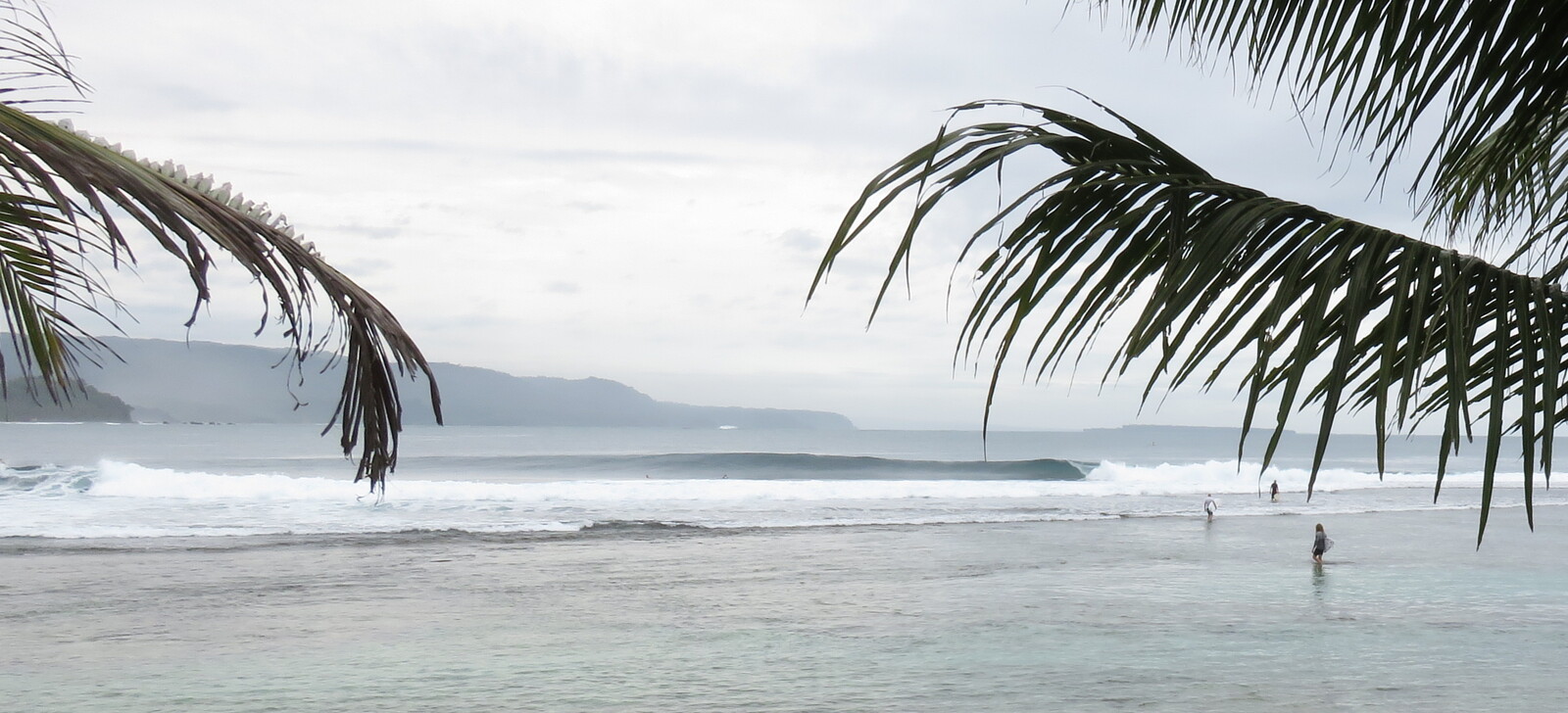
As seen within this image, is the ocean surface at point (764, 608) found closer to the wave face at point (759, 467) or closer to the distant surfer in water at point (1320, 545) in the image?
the distant surfer in water at point (1320, 545)

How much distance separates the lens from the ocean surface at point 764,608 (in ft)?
30.6

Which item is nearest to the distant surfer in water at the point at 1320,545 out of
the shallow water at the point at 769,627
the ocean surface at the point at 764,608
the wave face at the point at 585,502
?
A: the shallow water at the point at 769,627

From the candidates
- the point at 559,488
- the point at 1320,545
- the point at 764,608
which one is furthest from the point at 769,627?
the point at 559,488

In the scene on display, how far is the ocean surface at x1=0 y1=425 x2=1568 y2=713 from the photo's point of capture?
932cm

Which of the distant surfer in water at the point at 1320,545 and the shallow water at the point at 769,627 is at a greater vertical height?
the distant surfer in water at the point at 1320,545

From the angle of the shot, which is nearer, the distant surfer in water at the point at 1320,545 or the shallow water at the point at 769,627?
the shallow water at the point at 769,627

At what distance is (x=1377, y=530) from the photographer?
24.7 meters

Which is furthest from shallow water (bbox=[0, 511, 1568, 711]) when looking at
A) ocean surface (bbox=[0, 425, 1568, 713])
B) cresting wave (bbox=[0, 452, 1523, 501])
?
cresting wave (bbox=[0, 452, 1523, 501])

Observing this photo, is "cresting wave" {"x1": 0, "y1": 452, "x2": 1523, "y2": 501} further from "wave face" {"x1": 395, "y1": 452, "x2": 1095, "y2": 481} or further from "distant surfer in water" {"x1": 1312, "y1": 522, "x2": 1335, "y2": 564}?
"distant surfer in water" {"x1": 1312, "y1": 522, "x2": 1335, "y2": 564}

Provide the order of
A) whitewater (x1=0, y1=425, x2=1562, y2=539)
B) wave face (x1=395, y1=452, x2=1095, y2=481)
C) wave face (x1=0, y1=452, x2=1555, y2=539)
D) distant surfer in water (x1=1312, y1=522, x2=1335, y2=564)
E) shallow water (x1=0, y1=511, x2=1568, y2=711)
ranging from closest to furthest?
shallow water (x1=0, y1=511, x2=1568, y2=711)
distant surfer in water (x1=1312, y1=522, x2=1335, y2=564)
wave face (x1=0, y1=452, x2=1555, y2=539)
whitewater (x1=0, y1=425, x2=1562, y2=539)
wave face (x1=395, y1=452, x2=1095, y2=481)

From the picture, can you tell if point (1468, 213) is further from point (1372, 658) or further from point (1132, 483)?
point (1132, 483)

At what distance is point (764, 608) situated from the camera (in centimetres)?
1343

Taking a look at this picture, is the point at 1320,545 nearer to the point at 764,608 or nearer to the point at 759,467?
the point at 764,608

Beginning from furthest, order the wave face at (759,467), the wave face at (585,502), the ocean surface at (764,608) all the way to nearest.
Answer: the wave face at (759,467) < the wave face at (585,502) < the ocean surface at (764,608)
